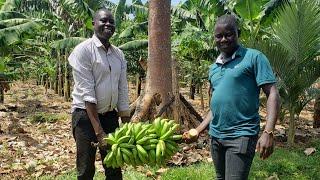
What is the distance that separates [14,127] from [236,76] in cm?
916

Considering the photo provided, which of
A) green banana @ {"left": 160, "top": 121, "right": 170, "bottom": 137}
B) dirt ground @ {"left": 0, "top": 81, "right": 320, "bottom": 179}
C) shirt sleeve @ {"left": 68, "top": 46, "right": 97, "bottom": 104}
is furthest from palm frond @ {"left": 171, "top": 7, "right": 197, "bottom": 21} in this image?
green banana @ {"left": 160, "top": 121, "right": 170, "bottom": 137}

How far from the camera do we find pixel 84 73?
373 centimetres

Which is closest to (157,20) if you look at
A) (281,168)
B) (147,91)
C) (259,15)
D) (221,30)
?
(147,91)

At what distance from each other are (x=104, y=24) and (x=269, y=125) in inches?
67.4

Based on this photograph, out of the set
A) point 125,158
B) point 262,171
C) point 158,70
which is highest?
point 158,70

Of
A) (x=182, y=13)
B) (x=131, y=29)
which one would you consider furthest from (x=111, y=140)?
(x=131, y=29)

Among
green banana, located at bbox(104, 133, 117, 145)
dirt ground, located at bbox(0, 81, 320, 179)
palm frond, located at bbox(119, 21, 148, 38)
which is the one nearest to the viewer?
green banana, located at bbox(104, 133, 117, 145)

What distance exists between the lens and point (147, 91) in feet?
24.3

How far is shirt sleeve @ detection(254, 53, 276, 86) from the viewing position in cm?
310

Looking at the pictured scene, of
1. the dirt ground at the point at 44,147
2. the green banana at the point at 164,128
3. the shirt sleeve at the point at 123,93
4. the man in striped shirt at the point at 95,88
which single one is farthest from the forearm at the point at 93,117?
the dirt ground at the point at 44,147

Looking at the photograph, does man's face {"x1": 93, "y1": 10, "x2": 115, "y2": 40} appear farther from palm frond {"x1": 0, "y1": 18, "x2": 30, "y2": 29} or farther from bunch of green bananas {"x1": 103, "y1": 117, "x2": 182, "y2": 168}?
palm frond {"x1": 0, "y1": 18, "x2": 30, "y2": 29}

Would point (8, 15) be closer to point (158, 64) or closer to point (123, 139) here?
point (158, 64)

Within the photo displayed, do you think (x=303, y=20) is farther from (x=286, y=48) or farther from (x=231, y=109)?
(x=231, y=109)

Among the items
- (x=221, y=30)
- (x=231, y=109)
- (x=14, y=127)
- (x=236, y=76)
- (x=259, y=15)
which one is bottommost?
(x=14, y=127)
